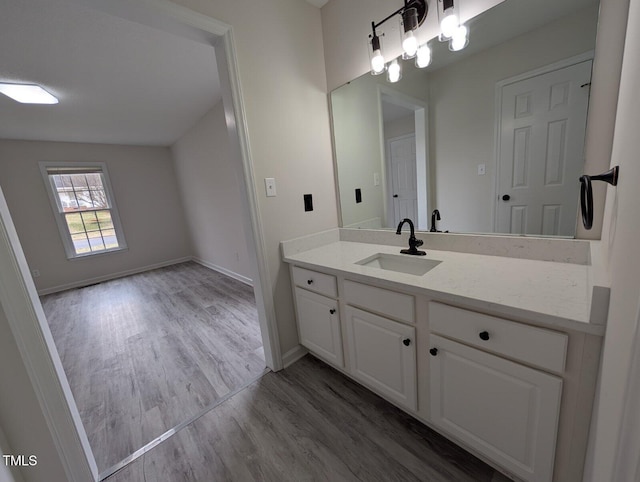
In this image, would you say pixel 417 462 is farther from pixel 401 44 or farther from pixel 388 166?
pixel 401 44

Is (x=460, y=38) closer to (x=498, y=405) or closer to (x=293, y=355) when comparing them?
(x=498, y=405)

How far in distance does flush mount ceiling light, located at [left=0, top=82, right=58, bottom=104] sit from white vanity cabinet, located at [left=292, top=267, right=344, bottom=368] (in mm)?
2987

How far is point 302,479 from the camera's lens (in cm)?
111

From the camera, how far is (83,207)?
441 cm

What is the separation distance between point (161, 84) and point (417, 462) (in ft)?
11.9

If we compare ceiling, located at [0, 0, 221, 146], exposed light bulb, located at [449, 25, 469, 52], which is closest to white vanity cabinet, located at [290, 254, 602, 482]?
Result: exposed light bulb, located at [449, 25, 469, 52]

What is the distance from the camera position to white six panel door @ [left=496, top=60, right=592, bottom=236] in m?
1.05

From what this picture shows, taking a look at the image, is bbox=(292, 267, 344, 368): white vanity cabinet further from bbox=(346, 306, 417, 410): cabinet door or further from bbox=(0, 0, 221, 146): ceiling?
bbox=(0, 0, 221, 146): ceiling

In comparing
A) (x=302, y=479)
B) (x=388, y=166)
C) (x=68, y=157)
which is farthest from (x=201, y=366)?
(x=68, y=157)

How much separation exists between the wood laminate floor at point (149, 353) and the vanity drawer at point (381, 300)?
1043 mm

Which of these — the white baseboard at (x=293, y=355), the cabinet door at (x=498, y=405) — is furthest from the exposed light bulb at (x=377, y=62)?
the white baseboard at (x=293, y=355)

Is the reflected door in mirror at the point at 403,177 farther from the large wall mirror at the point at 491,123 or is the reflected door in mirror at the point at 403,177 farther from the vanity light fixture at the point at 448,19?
the vanity light fixture at the point at 448,19

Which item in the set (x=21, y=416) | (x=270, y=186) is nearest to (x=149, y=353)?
(x=21, y=416)

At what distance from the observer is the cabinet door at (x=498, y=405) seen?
2.72 feet
